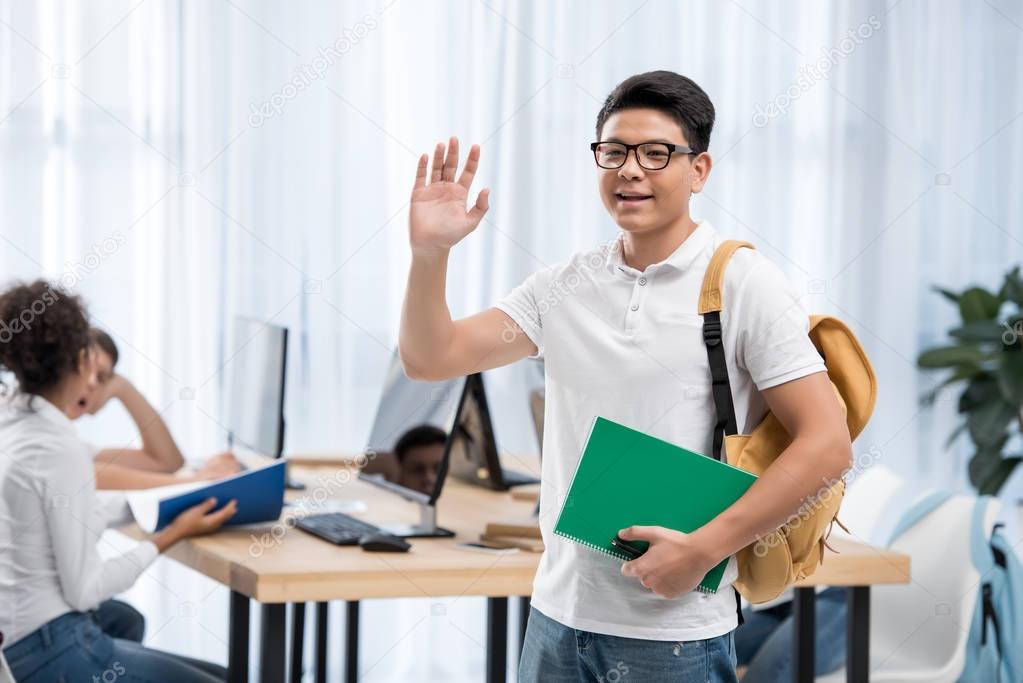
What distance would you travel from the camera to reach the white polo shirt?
1.37 m

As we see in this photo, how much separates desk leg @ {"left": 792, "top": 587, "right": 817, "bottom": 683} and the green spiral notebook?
1.09m

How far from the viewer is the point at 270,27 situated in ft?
13.0

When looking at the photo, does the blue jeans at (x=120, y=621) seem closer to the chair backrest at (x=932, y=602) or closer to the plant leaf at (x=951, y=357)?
the chair backrest at (x=932, y=602)

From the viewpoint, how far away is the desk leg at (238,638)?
7.61 ft

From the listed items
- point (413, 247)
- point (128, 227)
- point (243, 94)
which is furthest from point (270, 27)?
point (413, 247)

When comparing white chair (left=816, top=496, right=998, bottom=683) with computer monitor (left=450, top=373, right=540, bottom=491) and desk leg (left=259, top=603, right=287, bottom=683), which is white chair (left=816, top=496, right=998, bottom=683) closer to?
computer monitor (left=450, top=373, right=540, bottom=491)

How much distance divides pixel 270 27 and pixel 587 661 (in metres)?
3.12

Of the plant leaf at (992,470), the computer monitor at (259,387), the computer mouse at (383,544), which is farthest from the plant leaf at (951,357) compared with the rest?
the computer mouse at (383,544)

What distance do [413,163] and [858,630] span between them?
243 cm

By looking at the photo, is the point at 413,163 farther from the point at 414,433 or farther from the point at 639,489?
the point at 639,489

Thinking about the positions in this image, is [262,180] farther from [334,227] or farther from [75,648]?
[75,648]

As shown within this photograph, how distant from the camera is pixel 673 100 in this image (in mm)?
1445

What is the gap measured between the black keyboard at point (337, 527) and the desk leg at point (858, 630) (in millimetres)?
985

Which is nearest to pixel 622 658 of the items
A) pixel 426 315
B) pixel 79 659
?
pixel 426 315
